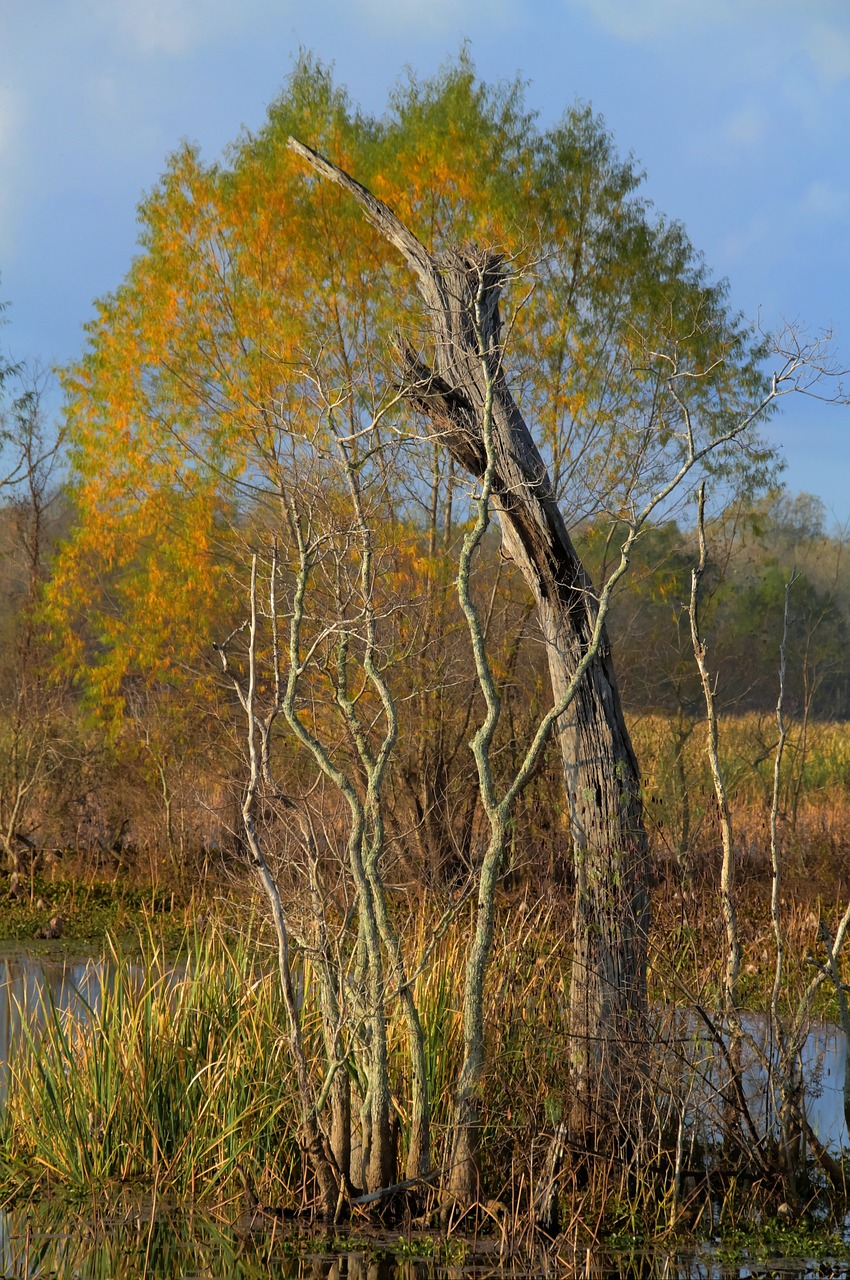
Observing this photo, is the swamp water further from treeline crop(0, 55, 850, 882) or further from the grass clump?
treeline crop(0, 55, 850, 882)

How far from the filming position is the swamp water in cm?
472

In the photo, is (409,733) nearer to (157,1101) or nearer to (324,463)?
(324,463)

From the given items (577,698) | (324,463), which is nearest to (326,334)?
(324,463)

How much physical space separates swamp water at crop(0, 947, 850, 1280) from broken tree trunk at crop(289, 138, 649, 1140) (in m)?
0.69

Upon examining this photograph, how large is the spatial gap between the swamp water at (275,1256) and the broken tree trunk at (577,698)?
691 millimetres

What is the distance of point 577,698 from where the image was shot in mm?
5879

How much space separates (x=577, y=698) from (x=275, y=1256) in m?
A: 2.60

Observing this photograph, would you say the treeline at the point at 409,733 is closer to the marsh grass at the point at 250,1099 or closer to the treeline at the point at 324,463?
the treeline at the point at 324,463

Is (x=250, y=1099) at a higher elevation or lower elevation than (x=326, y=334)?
lower

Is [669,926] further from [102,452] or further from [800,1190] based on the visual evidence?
[102,452]

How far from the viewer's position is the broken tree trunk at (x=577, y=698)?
5570mm

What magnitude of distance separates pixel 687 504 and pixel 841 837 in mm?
4375

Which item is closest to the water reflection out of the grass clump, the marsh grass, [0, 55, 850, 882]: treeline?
the marsh grass

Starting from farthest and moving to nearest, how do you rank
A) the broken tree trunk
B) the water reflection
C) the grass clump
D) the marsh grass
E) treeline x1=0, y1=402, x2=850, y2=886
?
treeline x1=0, y1=402, x2=850, y2=886 < the broken tree trunk < the grass clump < the marsh grass < the water reflection
